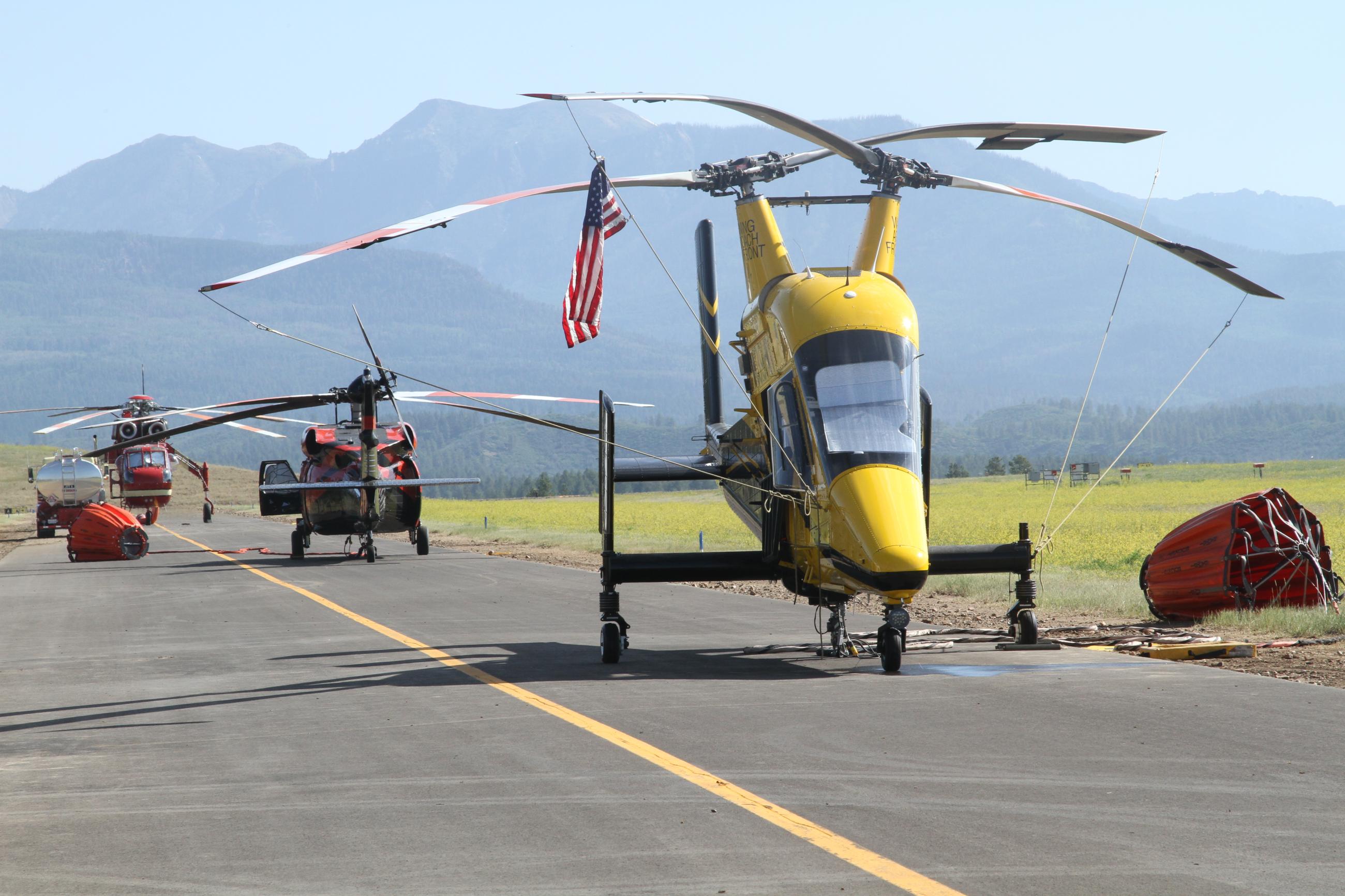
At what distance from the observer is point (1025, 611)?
13.0 m

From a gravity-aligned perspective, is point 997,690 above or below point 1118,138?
below

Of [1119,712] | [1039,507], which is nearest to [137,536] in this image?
[1119,712]

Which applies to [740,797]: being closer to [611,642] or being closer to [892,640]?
[892,640]

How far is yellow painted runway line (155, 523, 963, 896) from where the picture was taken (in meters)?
5.46

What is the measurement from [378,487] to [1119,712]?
842 inches

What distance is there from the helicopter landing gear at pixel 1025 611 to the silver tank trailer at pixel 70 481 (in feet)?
128

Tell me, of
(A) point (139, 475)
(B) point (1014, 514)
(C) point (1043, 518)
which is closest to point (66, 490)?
(A) point (139, 475)

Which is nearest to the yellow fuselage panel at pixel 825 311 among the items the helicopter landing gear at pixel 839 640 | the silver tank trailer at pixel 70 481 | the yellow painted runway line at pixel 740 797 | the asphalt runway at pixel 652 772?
the helicopter landing gear at pixel 839 640

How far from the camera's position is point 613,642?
12352mm

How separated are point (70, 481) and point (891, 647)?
40.4m

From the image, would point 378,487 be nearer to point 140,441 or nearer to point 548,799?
point 140,441

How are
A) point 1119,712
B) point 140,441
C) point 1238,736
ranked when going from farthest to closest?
1. point 140,441
2. point 1119,712
3. point 1238,736

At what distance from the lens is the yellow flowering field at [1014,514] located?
32781 mm

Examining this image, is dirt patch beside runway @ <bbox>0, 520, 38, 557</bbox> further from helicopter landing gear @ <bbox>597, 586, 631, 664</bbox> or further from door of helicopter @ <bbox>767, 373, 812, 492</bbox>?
door of helicopter @ <bbox>767, 373, 812, 492</bbox>
